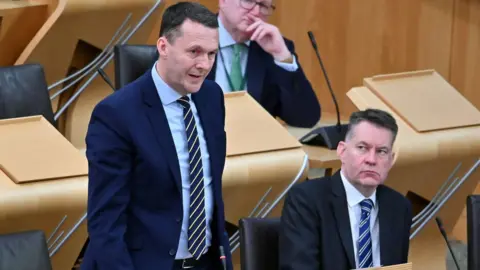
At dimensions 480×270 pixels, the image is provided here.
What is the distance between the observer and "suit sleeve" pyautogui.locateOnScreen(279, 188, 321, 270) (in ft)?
9.88

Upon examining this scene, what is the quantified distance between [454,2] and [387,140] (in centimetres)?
293

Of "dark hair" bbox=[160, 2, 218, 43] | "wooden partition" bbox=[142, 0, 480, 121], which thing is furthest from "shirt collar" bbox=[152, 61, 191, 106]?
"wooden partition" bbox=[142, 0, 480, 121]

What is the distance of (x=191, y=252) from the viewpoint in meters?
2.65

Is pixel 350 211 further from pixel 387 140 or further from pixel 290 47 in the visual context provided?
pixel 290 47

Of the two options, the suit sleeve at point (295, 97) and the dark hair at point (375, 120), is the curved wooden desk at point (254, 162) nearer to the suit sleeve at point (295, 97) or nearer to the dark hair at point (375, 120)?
the suit sleeve at point (295, 97)

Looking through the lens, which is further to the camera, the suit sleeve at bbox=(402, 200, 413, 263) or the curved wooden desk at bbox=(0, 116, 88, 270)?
the curved wooden desk at bbox=(0, 116, 88, 270)

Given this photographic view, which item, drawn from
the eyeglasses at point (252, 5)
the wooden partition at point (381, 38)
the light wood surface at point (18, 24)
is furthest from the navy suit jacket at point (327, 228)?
the wooden partition at point (381, 38)

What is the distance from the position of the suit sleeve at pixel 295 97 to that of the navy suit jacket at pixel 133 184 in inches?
66.5

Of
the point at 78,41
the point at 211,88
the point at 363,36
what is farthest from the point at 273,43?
the point at 363,36

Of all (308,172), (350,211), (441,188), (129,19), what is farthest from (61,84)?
(350,211)

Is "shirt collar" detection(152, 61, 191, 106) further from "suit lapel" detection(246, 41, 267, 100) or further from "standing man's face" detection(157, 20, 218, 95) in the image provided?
"suit lapel" detection(246, 41, 267, 100)

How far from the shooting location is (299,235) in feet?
10.00

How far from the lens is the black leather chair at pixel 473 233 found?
3.27 metres

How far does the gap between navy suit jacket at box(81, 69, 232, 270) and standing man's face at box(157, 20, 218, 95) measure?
11 cm
